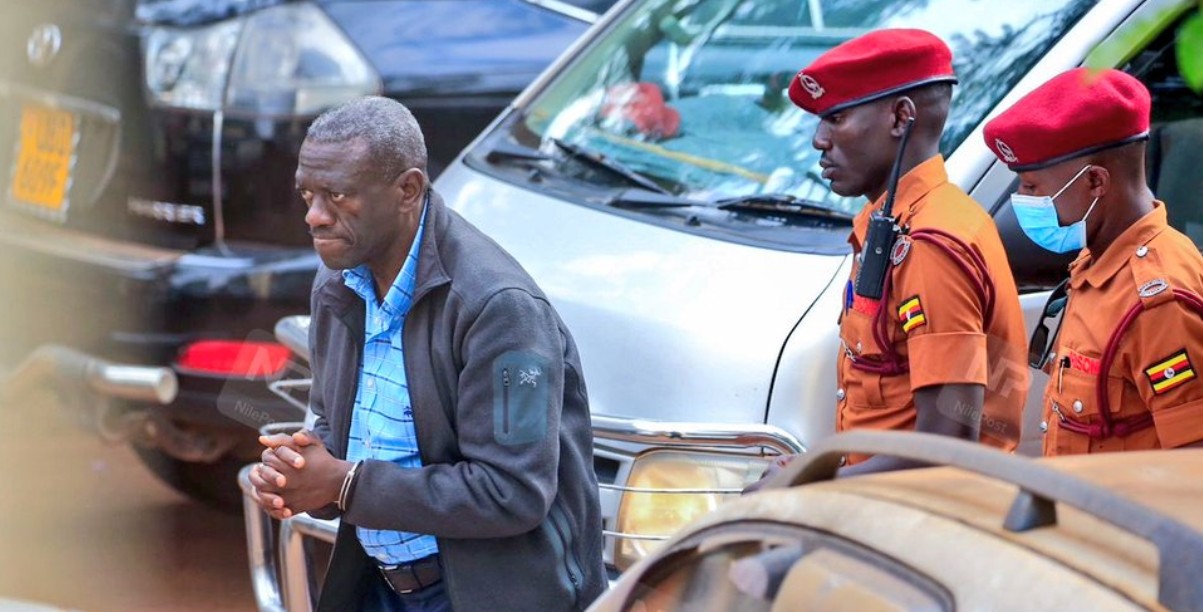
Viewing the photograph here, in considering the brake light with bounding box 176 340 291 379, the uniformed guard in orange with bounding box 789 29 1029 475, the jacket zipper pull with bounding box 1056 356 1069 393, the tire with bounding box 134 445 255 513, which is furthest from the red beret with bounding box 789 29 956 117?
the tire with bounding box 134 445 255 513

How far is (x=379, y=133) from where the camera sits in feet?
9.34

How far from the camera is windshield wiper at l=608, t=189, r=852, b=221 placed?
384 centimetres

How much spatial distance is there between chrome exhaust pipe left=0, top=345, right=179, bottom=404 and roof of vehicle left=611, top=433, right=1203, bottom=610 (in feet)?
9.89

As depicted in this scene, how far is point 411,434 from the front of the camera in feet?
9.38

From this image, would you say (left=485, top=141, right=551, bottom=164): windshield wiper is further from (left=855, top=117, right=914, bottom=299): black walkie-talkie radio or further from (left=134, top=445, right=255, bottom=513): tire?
(left=855, top=117, right=914, bottom=299): black walkie-talkie radio

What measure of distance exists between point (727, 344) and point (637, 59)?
145 centimetres

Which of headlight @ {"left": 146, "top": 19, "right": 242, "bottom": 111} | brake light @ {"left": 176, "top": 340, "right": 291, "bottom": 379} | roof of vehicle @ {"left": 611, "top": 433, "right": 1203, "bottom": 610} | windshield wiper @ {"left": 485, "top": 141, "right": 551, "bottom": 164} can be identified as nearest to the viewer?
roof of vehicle @ {"left": 611, "top": 433, "right": 1203, "bottom": 610}

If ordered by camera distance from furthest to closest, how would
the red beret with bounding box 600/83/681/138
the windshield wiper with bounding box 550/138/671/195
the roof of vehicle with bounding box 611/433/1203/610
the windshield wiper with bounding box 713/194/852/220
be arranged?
the red beret with bounding box 600/83/681/138 → the windshield wiper with bounding box 550/138/671/195 → the windshield wiper with bounding box 713/194/852/220 → the roof of vehicle with bounding box 611/433/1203/610

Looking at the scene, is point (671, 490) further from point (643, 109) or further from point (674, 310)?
point (643, 109)

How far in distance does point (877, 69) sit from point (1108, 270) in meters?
0.53

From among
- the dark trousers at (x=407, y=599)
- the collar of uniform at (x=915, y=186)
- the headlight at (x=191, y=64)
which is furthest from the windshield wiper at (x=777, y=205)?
the headlight at (x=191, y=64)

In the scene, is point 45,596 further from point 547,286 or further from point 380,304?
point 380,304

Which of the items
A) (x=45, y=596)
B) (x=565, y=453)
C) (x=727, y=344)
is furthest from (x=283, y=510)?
(x=45, y=596)

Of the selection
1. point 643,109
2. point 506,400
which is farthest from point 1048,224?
point 643,109
